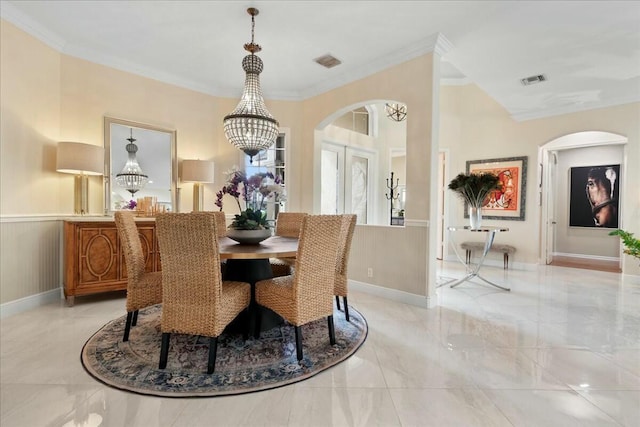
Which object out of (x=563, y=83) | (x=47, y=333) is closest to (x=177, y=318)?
(x=47, y=333)

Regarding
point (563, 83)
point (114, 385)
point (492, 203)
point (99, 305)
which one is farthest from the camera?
point (492, 203)

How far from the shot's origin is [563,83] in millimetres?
4324

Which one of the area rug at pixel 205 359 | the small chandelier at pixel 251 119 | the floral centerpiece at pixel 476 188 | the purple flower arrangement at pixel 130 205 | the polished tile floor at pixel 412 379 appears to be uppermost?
the small chandelier at pixel 251 119

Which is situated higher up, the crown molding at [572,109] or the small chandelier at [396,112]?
the small chandelier at [396,112]

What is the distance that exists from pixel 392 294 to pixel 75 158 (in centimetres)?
387

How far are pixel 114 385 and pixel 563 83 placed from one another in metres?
6.06

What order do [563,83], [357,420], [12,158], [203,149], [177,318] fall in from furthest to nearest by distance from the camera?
[203,149], [563,83], [12,158], [177,318], [357,420]

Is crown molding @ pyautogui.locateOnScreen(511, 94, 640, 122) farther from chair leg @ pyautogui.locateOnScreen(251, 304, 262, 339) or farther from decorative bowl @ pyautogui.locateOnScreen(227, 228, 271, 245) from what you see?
chair leg @ pyautogui.locateOnScreen(251, 304, 262, 339)

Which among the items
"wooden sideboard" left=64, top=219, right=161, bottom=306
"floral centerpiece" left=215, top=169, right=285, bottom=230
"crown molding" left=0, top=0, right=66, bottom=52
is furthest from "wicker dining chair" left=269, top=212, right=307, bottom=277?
"crown molding" left=0, top=0, right=66, bottom=52

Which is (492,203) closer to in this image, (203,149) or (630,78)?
(630,78)

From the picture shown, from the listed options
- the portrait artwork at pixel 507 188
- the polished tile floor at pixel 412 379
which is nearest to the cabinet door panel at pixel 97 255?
the polished tile floor at pixel 412 379

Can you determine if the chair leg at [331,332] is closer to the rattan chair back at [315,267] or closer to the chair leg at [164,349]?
the rattan chair back at [315,267]

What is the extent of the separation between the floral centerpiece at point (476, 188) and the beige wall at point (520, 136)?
2346 millimetres

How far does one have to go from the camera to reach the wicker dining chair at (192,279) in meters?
Answer: 1.82
